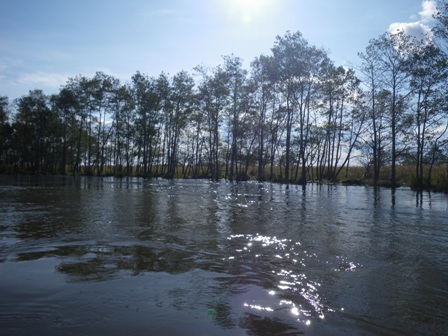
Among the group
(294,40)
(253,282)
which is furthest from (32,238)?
(294,40)

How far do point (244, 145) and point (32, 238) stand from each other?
4961cm

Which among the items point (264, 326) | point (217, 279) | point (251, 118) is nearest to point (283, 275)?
point (217, 279)

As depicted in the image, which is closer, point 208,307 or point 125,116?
point 208,307

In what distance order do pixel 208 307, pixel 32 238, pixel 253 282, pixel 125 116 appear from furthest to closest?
1. pixel 125 116
2. pixel 32 238
3. pixel 253 282
4. pixel 208 307

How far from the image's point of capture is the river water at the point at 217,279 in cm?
307

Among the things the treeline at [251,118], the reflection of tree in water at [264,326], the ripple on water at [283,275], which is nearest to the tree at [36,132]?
the treeline at [251,118]

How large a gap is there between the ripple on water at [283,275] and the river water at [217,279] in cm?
2

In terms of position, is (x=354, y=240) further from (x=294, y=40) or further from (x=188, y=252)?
(x=294, y=40)

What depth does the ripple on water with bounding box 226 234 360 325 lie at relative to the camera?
3.43 meters

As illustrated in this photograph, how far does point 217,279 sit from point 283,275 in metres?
0.91

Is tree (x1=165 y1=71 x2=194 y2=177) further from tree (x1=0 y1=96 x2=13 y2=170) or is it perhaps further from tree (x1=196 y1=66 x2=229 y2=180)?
tree (x1=0 y1=96 x2=13 y2=170)

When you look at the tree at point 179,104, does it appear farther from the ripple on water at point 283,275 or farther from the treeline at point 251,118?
the ripple on water at point 283,275

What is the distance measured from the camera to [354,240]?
22.8ft

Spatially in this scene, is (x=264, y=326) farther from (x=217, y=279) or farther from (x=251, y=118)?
(x=251, y=118)
